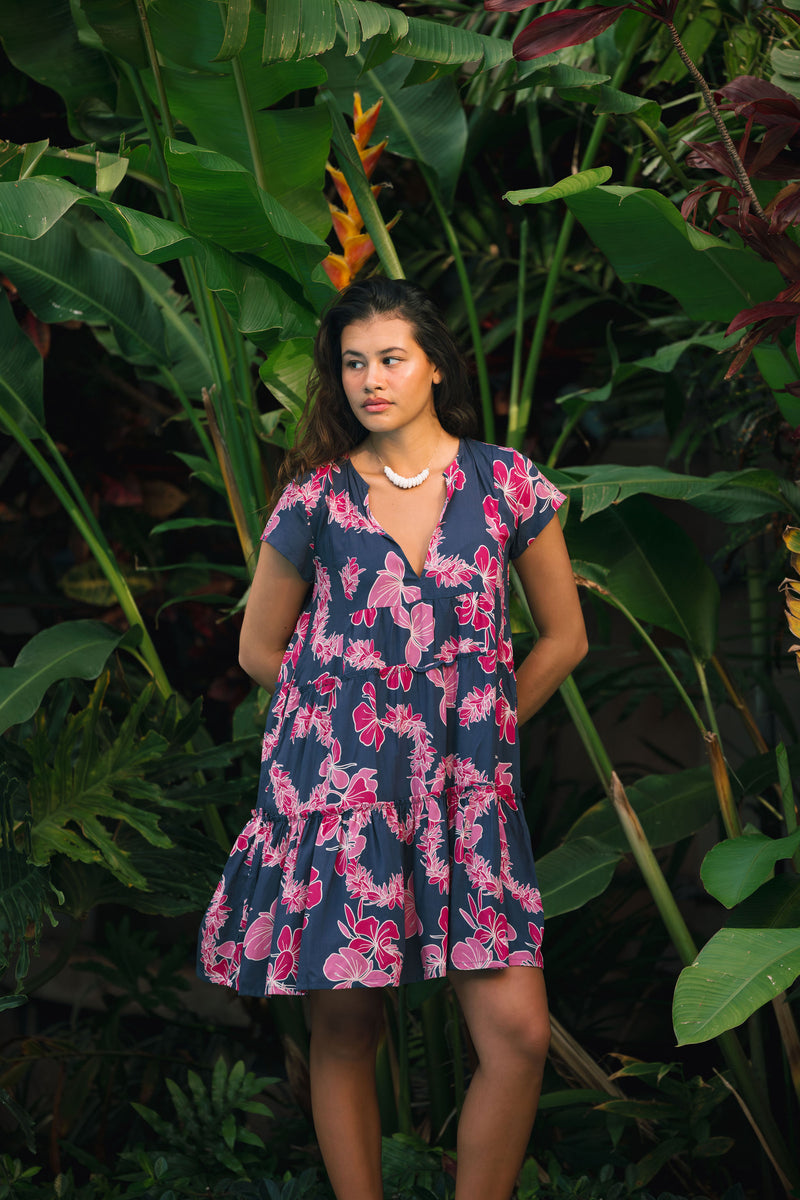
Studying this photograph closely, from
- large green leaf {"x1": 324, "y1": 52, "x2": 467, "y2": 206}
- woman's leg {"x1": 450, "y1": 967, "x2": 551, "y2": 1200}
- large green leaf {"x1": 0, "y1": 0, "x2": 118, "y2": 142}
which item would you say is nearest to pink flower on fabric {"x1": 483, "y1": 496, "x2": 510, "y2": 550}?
woman's leg {"x1": 450, "y1": 967, "x2": 551, "y2": 1200}

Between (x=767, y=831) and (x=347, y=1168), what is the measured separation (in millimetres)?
1608

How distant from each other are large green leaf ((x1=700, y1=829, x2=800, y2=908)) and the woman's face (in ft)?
2.58

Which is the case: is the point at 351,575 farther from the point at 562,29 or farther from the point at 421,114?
the point at 421,114

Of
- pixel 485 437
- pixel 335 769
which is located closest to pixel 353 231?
pixel 485 437

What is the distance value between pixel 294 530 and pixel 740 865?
816mm

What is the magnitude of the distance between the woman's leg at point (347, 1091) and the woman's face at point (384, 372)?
80 cm

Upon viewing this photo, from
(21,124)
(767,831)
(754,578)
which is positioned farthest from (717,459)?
(21,124)

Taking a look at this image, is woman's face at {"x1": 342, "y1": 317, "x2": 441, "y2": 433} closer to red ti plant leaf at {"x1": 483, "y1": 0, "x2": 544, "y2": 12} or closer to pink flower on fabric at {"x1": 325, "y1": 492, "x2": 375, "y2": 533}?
pink flower on fabric at {"x1": 325, "y1": 492, "x2": 375, "y2": 533}

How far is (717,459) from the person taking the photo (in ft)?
10.5

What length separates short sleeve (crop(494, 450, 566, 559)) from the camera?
1728mm

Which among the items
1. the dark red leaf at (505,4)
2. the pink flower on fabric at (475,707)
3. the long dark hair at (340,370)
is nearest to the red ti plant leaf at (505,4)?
the dark red leaf at (505,4)

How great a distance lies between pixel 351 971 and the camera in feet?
5.04

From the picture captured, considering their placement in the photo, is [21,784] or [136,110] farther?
[136,110]

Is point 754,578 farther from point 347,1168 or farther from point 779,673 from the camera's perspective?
point 347,1168
